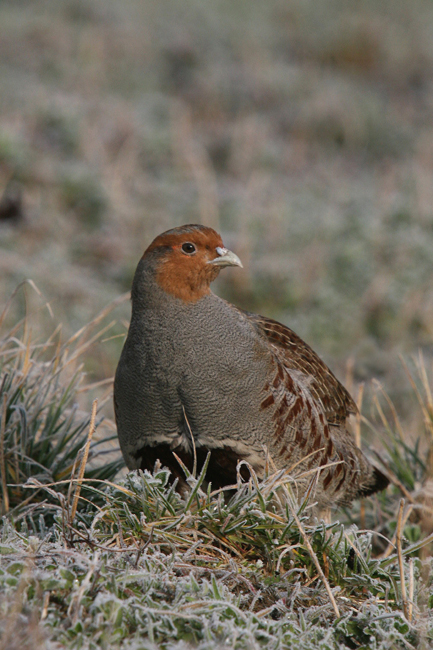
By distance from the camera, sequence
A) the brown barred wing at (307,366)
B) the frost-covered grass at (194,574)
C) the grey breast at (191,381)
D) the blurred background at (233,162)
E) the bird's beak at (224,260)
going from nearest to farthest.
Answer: the frost-covered grass at (194,574)
the grey breast at (191,381)
the bird's beak at (224,260)
the brown barred wing at (307,366)
the blurred background at (233,162)

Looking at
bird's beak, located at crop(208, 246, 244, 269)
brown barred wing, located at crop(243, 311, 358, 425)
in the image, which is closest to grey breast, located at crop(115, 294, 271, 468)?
bird's beak, located at crop(208, 246, 244, 269)

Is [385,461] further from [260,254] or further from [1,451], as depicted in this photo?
[260,254]

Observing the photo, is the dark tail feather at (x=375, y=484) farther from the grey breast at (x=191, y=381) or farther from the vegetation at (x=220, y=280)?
the grey breast at (x=191, y=381)

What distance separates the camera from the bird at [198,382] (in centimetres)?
247

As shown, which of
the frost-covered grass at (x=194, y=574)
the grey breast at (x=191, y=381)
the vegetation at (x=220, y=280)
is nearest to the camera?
the frost-covered grass at (x=194, y=574)

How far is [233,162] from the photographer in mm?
8477

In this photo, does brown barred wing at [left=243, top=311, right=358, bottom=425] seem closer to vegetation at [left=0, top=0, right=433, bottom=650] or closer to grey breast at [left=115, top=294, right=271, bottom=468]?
vegetation at [left=0, top=0, right=433, bottom=650]

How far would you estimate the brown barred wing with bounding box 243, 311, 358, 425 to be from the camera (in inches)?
114

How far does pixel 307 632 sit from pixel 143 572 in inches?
18.1

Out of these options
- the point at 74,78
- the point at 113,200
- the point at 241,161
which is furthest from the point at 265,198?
the point at 74,78

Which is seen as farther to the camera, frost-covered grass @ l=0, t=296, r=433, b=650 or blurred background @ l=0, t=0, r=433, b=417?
blurred background @ l=0, t=0, r=433, b=417

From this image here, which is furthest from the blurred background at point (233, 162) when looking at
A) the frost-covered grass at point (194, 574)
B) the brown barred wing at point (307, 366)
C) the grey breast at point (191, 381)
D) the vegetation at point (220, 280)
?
the frost-covered grass at point (194, 574)

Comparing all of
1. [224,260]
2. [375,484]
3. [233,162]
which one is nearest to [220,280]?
[233,162]

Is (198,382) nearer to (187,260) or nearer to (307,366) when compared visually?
(187,260)
